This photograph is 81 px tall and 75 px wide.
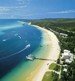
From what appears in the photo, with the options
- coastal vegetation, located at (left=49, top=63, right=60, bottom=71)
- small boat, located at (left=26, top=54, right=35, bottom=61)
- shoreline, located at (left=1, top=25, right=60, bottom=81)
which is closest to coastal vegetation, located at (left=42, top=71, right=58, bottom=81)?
shoreline, located at (left=1, top=25, right=60, bottom=81)

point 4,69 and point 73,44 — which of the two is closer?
point 4,69

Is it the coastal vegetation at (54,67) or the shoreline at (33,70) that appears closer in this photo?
the shoreline at (33,70)

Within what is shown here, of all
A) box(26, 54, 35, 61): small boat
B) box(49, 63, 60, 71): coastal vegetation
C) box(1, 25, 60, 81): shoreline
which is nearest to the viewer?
box(1, 25, 60, 81): shoreline

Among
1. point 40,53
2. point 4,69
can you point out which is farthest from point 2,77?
point 40,53

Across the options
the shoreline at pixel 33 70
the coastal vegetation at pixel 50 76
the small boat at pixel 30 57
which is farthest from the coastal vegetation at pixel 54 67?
the small boat at pixel 30 57

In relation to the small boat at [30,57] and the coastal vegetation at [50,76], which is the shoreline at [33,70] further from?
the small boat at [30,57]

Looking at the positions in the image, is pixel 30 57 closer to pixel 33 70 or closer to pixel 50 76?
pixel 33 70

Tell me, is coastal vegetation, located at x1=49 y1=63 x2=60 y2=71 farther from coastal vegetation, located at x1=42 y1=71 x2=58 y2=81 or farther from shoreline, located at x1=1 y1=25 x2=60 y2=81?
coastal vegetation, located at x1=42 y1=71 x2=58 y2=81

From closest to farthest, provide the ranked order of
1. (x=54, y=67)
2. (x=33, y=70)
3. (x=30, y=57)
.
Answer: (x=54, y=67) < (x=33, y=70) < (x=30, y=57)

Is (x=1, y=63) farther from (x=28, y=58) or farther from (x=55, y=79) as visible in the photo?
(x=55, y=79)

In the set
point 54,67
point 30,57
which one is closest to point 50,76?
point 54,67

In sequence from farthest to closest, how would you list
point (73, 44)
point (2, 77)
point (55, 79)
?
point (73, 44)
point (2, 77)
point (55, 79)
